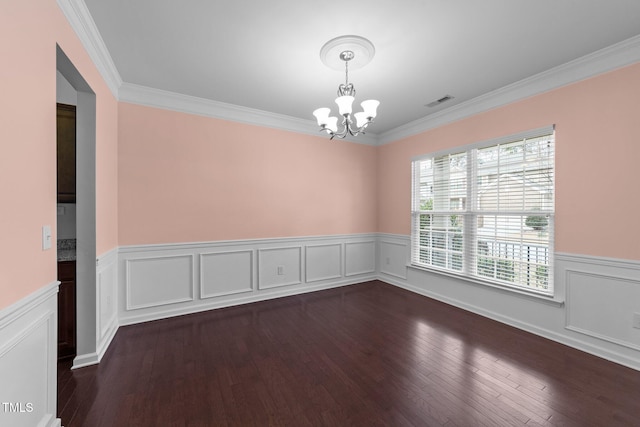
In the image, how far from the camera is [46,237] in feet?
5.05

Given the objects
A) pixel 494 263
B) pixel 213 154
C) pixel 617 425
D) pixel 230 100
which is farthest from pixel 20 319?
pixel 494 263

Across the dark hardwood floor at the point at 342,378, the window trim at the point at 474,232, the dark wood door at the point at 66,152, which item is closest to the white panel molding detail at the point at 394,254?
the window trim at the point at 474,232

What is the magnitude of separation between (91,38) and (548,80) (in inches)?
174

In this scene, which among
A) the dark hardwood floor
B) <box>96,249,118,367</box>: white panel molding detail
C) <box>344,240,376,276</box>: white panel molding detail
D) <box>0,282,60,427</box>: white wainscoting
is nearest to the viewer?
<box>0,282,60,427</box>: white wainscoting

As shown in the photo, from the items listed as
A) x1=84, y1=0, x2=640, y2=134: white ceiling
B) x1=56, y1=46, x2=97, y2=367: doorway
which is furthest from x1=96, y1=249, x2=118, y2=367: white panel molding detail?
x1=84, y1=0, x2=640, y2=134: white ceiling

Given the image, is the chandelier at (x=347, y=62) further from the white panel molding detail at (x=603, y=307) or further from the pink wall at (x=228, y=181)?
the white panel molding detail at (x=603, y=307)

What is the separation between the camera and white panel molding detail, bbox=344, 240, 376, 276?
4926 millimetres

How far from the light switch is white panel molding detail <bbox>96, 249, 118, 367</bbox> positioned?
3.15 feet

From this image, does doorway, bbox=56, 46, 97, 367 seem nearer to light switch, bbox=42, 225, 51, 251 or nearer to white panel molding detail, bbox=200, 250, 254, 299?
light switch, bbox=42, 225, 51, 251

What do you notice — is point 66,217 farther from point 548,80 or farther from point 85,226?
point 548,80

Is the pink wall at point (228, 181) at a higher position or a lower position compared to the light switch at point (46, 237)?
higher

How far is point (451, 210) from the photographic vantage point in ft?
12.9

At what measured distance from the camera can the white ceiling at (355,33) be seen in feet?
6.38

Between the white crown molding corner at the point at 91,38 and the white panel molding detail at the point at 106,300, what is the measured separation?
1801mm
